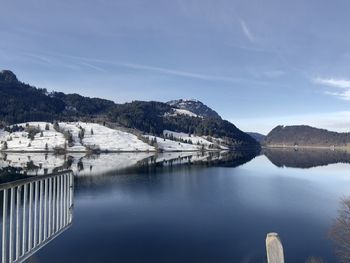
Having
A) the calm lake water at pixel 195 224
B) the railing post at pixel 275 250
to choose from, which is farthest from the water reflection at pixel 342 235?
the railing post at pixel 275 250

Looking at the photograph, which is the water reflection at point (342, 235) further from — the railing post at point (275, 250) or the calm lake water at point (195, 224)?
the railing post at point (275, 250)

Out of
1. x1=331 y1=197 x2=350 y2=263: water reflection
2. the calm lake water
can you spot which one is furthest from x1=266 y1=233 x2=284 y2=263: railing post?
x1=331 y1=197 x2=350 y2=263: water reflection

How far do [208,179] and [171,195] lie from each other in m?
35.3

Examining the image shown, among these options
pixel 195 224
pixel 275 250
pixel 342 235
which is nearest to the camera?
pixel 275 250

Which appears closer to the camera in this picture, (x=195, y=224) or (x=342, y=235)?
(x=342, y=235)

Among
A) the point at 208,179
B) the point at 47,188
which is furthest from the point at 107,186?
the point at 47,188

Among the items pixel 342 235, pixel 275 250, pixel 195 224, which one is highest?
pixel 275 250

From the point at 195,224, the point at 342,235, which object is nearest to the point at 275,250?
the point at 195,224

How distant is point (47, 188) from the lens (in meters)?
10.2

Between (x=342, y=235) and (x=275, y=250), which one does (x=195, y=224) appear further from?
(x=275, y=250)

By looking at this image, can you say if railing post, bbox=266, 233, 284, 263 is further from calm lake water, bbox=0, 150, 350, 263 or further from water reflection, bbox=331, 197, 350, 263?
water reflection, bbox=331, 197, 350, 263

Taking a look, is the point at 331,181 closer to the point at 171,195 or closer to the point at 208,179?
the point at 208,179

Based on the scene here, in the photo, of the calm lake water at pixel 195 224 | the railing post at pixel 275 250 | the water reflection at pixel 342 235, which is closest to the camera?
the railing post at pixel 275 250

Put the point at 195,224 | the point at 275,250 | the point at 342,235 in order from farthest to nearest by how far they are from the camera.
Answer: the point at 195,224, the point at 342,235, the point at 275,250
